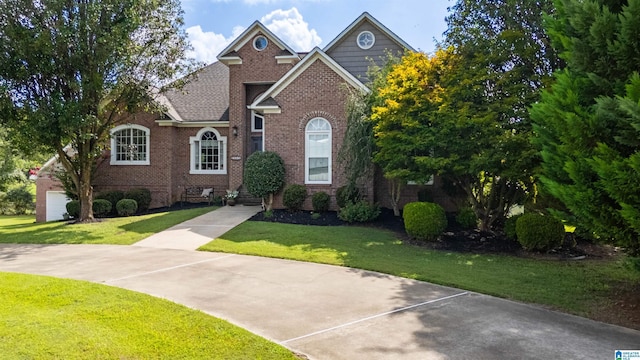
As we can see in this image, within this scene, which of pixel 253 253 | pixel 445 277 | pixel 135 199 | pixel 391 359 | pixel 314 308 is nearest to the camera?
pixel 391 359

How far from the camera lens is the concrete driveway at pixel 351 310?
15.7ft

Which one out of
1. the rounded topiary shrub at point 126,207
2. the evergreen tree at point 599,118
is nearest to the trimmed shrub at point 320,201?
the rounded topiary shrub at point 126,207

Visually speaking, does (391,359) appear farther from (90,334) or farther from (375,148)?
(375,148)

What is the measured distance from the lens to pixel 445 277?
8203 mm

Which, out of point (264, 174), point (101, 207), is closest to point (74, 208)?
point (101, 207)

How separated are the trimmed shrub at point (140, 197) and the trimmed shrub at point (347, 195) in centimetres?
941

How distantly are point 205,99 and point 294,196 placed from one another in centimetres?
907

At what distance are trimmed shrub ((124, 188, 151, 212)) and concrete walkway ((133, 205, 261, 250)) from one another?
4448mm

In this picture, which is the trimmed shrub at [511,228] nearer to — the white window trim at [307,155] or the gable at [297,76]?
the white window trim at [307,155]

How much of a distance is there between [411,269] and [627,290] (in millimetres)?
3764

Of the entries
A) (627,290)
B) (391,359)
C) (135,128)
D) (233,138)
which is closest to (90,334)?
(391,359)

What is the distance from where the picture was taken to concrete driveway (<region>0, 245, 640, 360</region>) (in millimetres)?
4789

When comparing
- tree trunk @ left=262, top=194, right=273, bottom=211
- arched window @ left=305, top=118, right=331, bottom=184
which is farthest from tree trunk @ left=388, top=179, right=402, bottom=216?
tree trunk @ left=262, top=194, right=273, bottom=211

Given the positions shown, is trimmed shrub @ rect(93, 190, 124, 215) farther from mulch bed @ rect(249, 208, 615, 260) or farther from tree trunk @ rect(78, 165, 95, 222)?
Result: mulch bed @ rect(249, 208, 615, 260)
